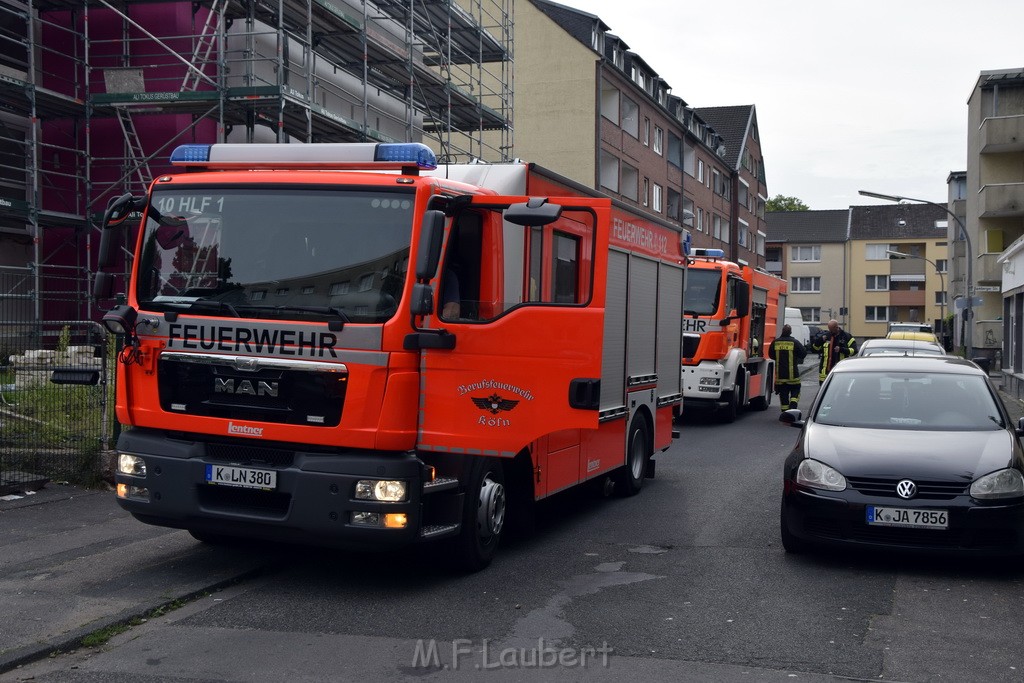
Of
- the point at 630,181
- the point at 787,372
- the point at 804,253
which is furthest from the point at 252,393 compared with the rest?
the point at 804,253

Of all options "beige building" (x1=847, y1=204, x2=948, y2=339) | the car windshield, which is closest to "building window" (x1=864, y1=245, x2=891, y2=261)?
"beige building" (x1=847, y1=204, x2=948, y2=339)

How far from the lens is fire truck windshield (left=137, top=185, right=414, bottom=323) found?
21.6ft

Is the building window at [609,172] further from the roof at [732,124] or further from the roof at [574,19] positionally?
the roof at [732,124]

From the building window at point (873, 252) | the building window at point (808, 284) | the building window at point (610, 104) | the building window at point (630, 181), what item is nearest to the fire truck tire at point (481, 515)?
the building window at point (610, 104)

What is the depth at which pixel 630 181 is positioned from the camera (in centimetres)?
4847

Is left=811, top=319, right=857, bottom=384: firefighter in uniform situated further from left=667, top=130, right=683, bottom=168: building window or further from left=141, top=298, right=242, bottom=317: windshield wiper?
left=667, top=130, right=683, bottom=168: building window

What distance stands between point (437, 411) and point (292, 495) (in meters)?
1.02

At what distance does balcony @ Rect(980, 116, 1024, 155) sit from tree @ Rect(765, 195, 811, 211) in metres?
66.8

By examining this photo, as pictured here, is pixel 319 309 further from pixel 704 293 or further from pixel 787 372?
pixel 787 372

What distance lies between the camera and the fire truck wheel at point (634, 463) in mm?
10562

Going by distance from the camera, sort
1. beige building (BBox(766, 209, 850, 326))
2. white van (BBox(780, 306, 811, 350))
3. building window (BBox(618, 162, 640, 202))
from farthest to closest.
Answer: beige building (BBox(766, 209, 850, 326))
white van (BBox(780, 306, 811, 350))
building window (BBox(618, 162, 640, 202))

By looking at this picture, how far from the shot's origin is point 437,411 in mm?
6695

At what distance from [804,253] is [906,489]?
90.4 meters

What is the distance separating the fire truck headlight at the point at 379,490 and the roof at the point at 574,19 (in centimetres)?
4062
